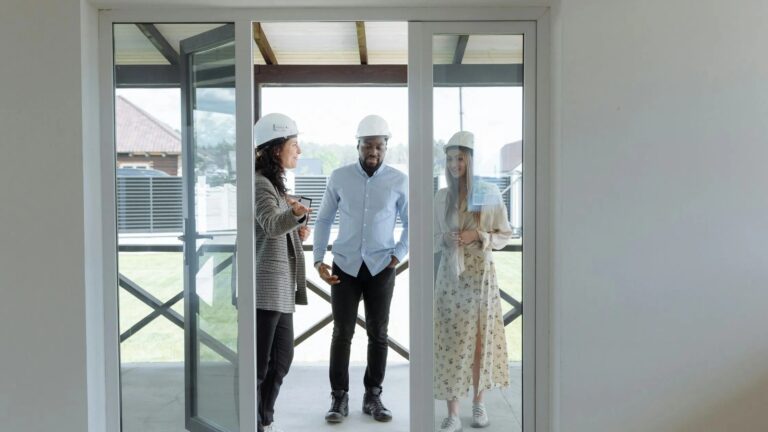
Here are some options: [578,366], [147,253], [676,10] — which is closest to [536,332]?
[578,366]

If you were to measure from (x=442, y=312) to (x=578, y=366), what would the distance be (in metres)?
0.59

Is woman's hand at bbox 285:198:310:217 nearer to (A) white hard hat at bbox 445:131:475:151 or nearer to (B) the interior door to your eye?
(B) the interior door

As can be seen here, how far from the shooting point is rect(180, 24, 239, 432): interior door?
2.84 meters

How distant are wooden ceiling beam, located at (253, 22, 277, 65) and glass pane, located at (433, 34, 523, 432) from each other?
1786mm

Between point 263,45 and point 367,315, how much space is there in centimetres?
195

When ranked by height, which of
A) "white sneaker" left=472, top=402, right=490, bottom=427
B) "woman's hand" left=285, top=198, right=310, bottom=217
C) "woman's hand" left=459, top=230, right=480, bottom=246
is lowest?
"white sneaker" left=472, top=402, right=490, bottom=427

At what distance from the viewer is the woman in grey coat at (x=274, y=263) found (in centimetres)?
328

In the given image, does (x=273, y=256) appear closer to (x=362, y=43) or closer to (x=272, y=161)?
(x=272, y=161)

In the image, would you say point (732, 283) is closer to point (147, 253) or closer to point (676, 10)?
point (676, 10)

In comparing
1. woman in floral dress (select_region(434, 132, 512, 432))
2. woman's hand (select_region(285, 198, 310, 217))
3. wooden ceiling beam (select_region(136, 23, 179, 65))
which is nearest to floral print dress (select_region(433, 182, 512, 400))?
woman in floral dress (select_region(434, 132, 512, 432))

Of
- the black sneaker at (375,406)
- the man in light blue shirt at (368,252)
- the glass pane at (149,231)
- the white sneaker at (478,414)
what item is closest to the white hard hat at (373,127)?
the man in light blue shirt at (368,252)

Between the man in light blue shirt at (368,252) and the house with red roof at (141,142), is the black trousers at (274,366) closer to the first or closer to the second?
the man in light blue shirt at (368,252)

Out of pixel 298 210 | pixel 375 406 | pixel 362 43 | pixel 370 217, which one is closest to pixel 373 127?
pixel 370 217

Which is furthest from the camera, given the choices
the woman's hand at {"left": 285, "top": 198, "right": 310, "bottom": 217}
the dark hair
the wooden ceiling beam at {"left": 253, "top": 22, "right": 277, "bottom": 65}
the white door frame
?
the wooden ceiling beam at {"left": 253, "top": 22, "right": 277, "bottom": 65}
